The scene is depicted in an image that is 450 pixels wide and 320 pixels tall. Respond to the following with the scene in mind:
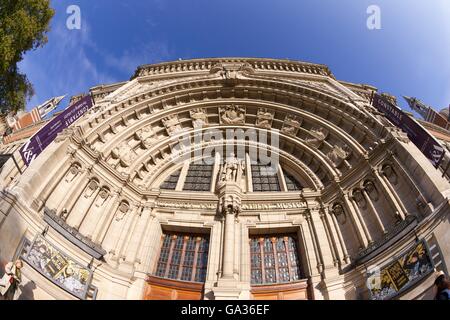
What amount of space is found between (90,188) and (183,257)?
5546 millimetres

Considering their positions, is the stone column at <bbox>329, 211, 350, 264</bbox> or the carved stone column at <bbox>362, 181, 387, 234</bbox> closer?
the carved stone column at <bbox>362, 181, 387, 234</bbox>

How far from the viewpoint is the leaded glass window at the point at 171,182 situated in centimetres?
1973

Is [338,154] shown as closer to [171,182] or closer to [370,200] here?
[370,200]

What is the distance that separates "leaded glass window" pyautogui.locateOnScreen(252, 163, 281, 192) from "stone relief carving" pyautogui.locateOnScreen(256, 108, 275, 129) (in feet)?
9.20

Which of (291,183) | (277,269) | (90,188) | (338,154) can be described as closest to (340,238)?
(277,269)

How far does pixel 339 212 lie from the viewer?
15891 millimetres

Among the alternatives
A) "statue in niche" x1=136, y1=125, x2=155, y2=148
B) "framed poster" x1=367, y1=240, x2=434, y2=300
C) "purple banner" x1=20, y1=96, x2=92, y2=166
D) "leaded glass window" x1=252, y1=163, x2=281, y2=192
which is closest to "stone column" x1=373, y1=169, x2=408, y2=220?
"framed poster" x1=367, y1=240, x2=434, y2=300

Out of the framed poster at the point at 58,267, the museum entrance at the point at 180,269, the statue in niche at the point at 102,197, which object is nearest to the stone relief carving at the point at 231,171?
the museum entrance at the point at 180,269

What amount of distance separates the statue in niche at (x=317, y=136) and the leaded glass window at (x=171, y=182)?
831 cm

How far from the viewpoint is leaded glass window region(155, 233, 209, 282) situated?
15.1 meters

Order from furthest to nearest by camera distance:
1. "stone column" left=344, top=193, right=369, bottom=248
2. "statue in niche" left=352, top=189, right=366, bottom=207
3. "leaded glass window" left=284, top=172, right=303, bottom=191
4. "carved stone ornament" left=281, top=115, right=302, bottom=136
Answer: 1. "carved stone ornament" left=281, top=115, right=302, bottom=136
2. "leaded glass window" left=284, top=172, right=303, bottom=191
3. "statue in niche" left=352, top=189, right=366, bottom=207
4. "stone column" left=344, top=193, right=369, bottom=248

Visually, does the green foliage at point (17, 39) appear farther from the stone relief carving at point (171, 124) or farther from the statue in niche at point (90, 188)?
the stone relief carving at point (171, 124)

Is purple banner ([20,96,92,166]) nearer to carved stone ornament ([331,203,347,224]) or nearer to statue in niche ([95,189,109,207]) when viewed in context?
statue in niche ([95,189,109,207])

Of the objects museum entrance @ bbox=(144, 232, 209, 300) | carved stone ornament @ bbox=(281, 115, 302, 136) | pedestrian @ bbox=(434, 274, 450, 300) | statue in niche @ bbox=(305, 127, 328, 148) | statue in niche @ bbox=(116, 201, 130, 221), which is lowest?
pedestrian @ bbox=(434, 274, 450, 300)
